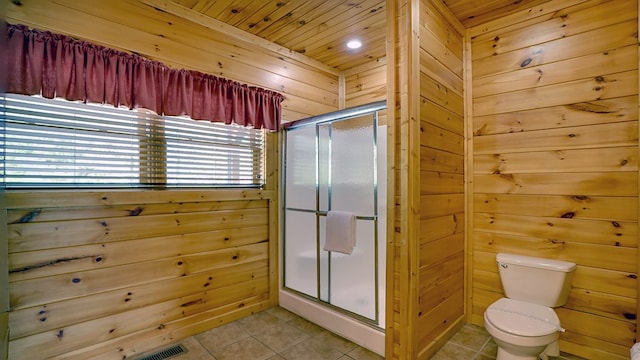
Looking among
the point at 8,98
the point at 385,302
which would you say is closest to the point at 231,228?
the point at 385,302

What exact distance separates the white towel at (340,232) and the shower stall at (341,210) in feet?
0.17

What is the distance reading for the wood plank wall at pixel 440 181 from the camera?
1.95 meters

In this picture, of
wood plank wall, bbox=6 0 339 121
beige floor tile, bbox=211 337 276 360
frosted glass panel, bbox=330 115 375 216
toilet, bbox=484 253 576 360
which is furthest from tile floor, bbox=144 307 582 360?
wood plank wall, bbox=6 0 339 121

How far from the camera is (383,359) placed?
1.99m

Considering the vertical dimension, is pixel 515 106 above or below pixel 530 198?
above

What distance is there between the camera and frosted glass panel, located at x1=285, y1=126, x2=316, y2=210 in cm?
259

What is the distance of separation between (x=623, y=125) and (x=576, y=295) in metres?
1.14

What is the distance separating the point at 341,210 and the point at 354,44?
1.63 metres

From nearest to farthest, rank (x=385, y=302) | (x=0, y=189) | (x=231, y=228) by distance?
(x=0, y=189), (x=385, y=302), (x=231, y=228)

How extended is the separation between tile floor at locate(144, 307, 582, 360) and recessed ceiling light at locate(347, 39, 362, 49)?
2534 mm

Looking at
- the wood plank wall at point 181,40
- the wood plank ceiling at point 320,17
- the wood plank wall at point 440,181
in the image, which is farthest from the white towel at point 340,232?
the wood plank ceiling at point 320,17

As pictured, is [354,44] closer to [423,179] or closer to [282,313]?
[423,179]

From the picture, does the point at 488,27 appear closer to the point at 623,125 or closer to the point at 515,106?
the point at 515,106

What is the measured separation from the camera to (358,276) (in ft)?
7.34
